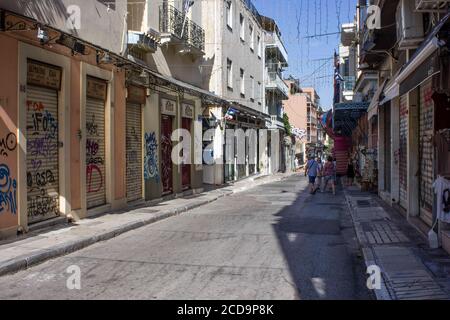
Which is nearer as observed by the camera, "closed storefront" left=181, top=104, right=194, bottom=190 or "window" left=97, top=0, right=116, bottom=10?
"window" left=97, top=0, right=116, bottom=10

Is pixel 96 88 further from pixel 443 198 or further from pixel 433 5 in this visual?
pixel 443 198

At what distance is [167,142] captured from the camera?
18.2 m

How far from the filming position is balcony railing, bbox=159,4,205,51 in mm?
17875

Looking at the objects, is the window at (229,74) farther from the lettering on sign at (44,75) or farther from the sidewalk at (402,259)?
the lettering on sign at (44,75)

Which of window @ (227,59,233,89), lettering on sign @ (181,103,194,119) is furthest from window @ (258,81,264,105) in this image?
lettering on sign @ (181,103,194,119)

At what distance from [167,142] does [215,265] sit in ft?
35.5

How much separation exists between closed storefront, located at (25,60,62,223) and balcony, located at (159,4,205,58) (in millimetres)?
7118

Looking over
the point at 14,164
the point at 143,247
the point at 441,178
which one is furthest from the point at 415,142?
the point at 14,164

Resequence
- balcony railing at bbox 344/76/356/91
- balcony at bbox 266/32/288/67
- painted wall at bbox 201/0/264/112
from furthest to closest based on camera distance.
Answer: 1. balcony at bbox 266/32/288/67
2. balcony railing at bbox 344/76/356/91
3. painted wall at bbox 201/0/264/112

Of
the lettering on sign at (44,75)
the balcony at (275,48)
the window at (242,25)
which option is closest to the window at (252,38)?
the window at (242,25)

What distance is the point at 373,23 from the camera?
15.6 meters

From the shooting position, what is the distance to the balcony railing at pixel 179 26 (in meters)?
17.9

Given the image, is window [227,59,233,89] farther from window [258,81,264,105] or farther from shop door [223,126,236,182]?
window [258,81,264,105]

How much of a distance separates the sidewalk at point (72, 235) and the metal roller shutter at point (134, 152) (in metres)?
0.64
